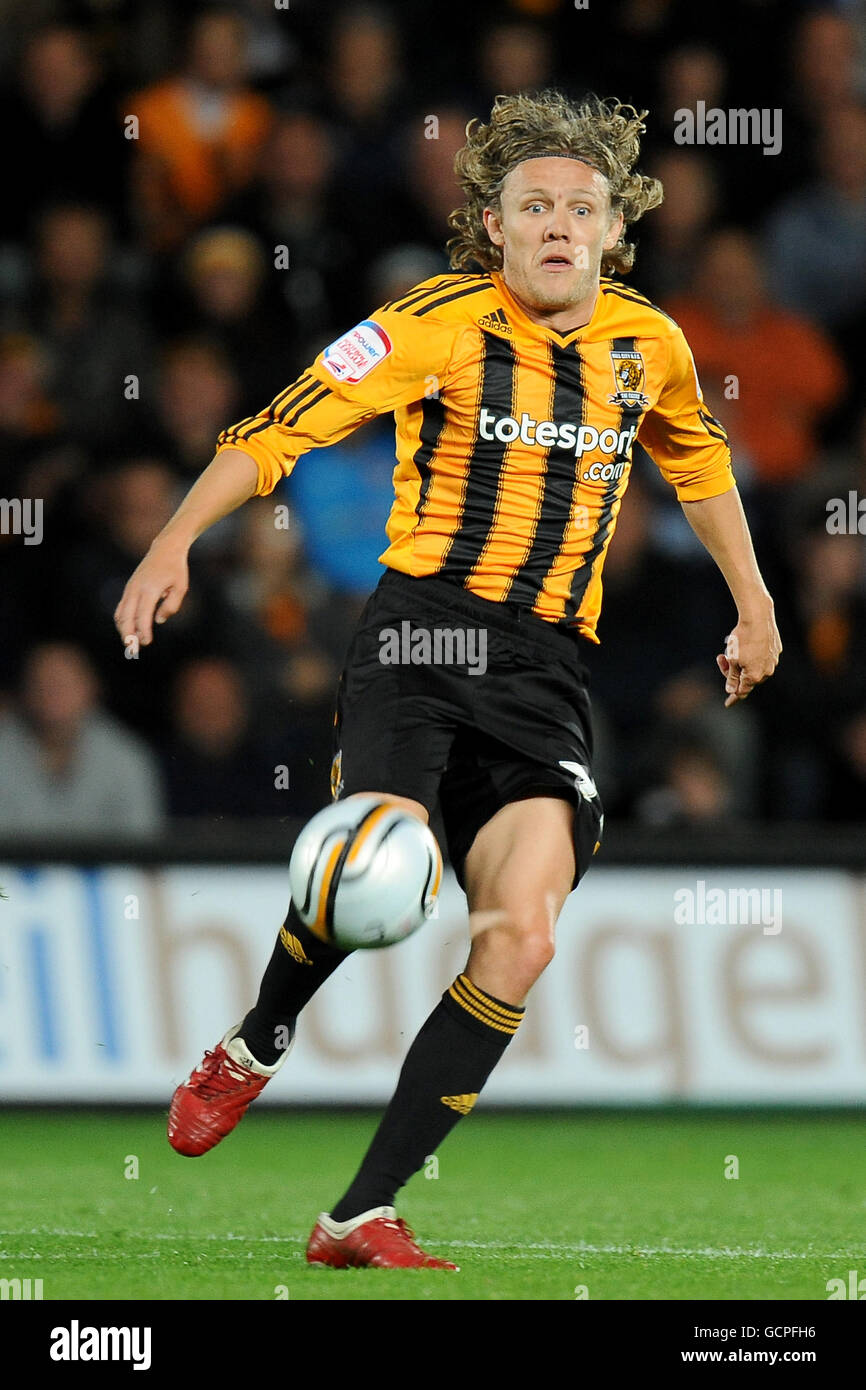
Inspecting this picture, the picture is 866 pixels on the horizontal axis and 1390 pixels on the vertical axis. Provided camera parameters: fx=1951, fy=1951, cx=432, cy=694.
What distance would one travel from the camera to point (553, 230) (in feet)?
13.7

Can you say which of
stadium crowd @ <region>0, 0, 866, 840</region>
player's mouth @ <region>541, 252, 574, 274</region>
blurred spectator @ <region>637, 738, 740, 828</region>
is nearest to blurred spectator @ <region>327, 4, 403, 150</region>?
stadium crowd @ <region>0, 0, 866, 840</region>

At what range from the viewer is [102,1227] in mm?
4598

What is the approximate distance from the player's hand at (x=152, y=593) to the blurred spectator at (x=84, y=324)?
4129 mm

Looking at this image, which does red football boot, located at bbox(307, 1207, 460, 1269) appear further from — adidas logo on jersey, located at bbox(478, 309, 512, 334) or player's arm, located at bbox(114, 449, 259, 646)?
adidas logo on jersey, located at bbox(478, 309, 512, 334)

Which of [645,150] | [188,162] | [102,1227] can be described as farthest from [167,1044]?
[645,150]

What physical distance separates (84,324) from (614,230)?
13.7ft

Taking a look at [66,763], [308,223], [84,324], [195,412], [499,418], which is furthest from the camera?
[308,223]

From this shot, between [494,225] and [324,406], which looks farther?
[494,225]

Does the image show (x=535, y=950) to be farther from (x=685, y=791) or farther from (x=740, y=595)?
(x=685, y=791)

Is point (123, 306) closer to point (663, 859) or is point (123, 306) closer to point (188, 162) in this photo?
point (188, 162)

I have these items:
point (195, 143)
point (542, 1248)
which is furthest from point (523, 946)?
point (195, 143)

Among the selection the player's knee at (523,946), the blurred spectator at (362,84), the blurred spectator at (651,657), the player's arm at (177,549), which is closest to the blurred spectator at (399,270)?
the blurred spectator at (362,84)

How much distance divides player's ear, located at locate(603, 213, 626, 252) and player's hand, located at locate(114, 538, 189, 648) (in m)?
1.28

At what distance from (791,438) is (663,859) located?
2.18 m
